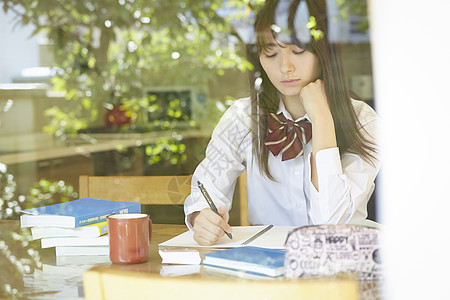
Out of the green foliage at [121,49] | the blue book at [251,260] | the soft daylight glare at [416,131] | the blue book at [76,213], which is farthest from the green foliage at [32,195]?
the soft daylight glare at [416,131]

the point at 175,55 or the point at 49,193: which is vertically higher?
the point at 175,55

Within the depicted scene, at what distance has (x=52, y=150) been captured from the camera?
9.11ft

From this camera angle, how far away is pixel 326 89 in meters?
1.13

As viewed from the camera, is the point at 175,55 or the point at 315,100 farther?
the point at 175,55

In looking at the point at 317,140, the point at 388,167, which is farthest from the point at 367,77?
the point at 388,167

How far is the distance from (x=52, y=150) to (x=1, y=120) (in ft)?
0.86

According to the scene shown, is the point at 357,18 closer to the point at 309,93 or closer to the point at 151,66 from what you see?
the point at 309,93

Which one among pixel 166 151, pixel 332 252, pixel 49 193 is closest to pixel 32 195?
pixel 49 193

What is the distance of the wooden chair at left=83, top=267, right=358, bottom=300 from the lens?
19.4 inches

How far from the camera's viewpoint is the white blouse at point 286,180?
3.38ft

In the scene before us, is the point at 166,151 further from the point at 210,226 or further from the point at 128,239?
the point at 128,239

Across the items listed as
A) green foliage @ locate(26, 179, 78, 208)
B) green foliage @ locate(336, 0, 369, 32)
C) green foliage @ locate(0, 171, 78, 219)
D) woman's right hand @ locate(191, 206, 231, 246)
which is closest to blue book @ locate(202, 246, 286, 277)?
woman's right hand @ locate(191, 206, 231, 246)

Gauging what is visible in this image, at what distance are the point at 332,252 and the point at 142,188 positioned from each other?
2.68 feet

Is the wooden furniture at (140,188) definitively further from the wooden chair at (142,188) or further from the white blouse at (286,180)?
the white blouse at (286,180)
